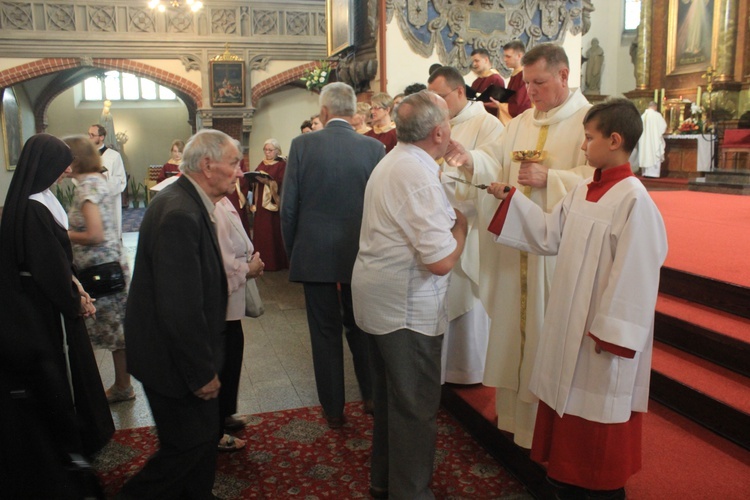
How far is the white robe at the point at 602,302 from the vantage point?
2170 millimetres

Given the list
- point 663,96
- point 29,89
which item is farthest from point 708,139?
point 29,89

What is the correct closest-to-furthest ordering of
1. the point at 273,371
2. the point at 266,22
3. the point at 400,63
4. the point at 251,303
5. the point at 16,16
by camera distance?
the point at 251,303 → the point at 273,371 → the point at 400,63 → the point at 16,16 → the point at 266,22

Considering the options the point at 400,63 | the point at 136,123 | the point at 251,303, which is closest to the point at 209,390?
the point at 251,303

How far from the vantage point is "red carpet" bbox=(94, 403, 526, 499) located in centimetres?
288

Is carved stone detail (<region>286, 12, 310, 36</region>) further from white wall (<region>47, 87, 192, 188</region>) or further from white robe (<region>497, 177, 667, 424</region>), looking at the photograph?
white robe (<region>497, 177, 667, 424</region>)

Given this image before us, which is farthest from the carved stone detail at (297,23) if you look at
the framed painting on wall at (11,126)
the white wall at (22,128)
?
the white wall at (22,128)

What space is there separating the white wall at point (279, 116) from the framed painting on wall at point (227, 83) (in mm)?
1463

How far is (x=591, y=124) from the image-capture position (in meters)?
2.31

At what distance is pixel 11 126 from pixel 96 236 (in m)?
14.7

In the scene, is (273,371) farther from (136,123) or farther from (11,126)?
(136,123)

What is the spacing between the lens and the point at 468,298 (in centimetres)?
365

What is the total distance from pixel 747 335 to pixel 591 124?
1614mm

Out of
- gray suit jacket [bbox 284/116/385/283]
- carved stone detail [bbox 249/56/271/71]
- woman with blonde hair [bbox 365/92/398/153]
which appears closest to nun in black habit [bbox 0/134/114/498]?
gray suit jacket [bbox 284/116/385/283]

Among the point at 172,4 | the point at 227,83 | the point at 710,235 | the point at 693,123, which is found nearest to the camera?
the point at 710,235
